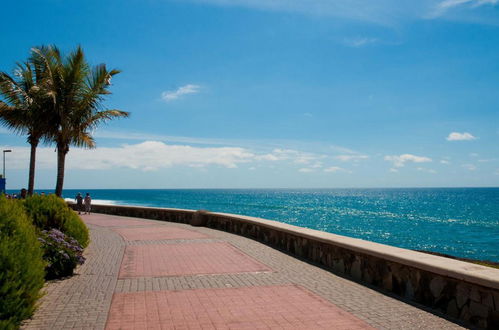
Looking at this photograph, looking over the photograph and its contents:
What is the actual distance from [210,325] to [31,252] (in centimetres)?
251

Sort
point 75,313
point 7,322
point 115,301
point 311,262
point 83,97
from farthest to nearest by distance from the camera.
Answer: point 83,97 < point 311,262 < point 115,301 < point 75,313 < point 7,322

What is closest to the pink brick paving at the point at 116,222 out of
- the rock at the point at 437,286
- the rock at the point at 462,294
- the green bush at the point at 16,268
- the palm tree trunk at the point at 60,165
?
the palm tree trunk at the point at 60,165

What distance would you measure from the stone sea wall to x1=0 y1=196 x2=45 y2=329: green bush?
5.29 m

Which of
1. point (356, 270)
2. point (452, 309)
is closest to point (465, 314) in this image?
point (452, 309)

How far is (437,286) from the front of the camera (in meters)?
5.76

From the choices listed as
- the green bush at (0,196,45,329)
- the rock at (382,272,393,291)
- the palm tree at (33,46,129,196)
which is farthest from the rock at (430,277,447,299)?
the palm tree at (33,46,129,196)

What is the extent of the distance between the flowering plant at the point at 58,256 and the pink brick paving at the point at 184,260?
1.00m

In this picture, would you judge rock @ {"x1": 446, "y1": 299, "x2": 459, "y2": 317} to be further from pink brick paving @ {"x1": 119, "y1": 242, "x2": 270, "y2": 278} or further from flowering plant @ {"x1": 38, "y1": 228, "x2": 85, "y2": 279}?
flowering plant @ {"x1": 38, "y1": 228, "x2": 85, "y2": 279}

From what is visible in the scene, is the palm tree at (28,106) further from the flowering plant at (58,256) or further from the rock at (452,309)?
the rock at (452,309)

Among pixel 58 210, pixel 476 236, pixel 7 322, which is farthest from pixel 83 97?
pixel 476 236

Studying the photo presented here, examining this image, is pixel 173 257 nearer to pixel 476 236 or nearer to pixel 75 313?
pixel 75 313

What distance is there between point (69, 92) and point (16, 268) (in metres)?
14.0

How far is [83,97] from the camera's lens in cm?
1733

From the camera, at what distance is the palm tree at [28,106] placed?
17130 mm
